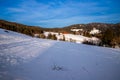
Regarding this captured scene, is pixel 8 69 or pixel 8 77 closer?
pixel 8 77

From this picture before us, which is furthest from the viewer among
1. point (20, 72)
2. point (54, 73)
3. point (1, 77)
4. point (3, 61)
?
point (3, 61)

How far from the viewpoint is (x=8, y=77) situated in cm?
493

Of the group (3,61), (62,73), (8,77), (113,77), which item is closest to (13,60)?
(3,61)

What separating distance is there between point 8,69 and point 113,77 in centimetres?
481

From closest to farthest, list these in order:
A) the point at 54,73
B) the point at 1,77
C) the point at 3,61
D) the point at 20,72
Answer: the point at 1,77 → the point at 20,72 → the point at 54,73 → the point at 3,61

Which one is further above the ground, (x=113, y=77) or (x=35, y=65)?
(x=35, y=65)

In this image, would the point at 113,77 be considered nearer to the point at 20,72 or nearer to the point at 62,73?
the point at 62,73

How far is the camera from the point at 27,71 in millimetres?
5816

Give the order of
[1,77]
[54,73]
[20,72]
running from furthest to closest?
[54,73] → [20,72] → [1,77]

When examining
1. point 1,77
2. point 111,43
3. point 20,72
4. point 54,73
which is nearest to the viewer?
point 1,77

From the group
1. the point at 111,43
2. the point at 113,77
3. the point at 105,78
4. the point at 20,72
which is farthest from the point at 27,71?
the point at 111,43

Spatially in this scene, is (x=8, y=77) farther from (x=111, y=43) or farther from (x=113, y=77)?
(x=111, y=43)

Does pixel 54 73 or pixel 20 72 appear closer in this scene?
pixel 20 72

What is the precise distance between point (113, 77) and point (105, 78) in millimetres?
508
